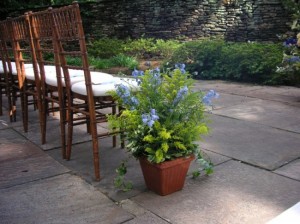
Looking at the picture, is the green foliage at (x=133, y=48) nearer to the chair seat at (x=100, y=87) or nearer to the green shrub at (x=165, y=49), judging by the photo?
the green shrub at (x=165, y=49)

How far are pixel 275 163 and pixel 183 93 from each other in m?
1.04

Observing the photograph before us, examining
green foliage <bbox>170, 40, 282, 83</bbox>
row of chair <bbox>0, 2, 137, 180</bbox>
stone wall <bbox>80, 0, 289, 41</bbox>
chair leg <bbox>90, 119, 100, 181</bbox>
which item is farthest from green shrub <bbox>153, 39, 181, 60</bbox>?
chair leg <bbox>90, 119, 100, 181</bbox>

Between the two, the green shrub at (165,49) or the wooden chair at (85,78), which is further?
the green shrub at (165,49)

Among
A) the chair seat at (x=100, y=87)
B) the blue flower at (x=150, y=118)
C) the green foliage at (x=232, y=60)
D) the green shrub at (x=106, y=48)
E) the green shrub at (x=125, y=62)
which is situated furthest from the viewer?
the green shrub at (x=106, y=48)

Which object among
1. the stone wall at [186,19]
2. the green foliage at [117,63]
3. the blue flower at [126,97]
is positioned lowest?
the green foliage at [117,63]

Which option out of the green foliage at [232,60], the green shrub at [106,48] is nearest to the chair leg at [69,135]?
the green foliage at [232,60]

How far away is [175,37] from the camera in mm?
10938

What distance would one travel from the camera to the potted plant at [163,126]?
210 cm

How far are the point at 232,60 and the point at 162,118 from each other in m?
5.13

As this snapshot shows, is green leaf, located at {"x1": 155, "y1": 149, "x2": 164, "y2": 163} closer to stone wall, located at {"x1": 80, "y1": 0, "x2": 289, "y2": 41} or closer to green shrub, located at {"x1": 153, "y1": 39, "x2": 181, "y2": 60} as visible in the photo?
green shrub, located at {"x1": 153, "y1": 39, "x2": 181, "y2": 60}

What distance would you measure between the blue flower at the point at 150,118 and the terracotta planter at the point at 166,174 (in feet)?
0.94

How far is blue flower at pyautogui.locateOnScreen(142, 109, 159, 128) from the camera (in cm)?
195

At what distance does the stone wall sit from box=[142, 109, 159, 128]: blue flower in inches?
316

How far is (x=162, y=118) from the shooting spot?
7.11 feet
